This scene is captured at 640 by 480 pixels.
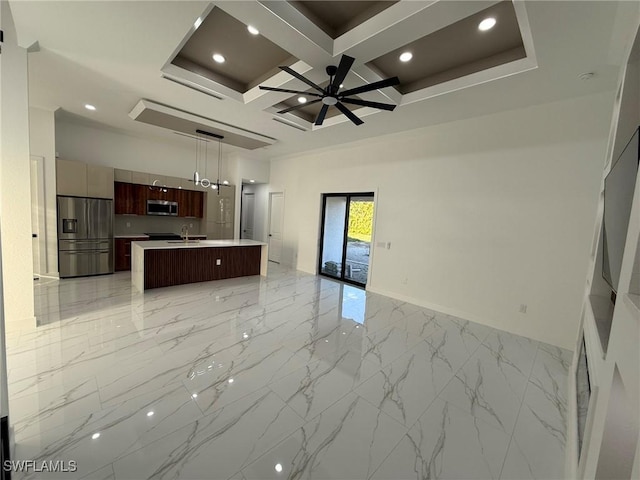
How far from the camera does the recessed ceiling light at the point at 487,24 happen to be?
7.85 ft

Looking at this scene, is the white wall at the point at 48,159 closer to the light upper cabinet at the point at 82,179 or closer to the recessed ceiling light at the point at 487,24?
the light upper cabinet at the point at 82,179

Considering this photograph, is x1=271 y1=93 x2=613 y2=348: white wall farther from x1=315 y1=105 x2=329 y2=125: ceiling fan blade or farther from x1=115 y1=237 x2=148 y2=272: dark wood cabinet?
x1=115 y1=237 x2=148 y2=272: dark wood cabinet

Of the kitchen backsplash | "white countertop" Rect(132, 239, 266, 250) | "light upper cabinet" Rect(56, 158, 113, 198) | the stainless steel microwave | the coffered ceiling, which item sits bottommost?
"white countertop" Rect(132, 239, 266, 250)

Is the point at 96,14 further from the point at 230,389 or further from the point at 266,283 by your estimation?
the point at 266,283

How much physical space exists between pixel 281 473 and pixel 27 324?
337 cm

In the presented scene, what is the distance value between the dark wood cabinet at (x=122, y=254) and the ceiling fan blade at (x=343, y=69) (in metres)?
5.58

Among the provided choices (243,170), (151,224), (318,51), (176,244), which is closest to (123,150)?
(151,224)

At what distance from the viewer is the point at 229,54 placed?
3.14m

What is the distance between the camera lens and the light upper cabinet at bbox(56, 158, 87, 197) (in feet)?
15.9

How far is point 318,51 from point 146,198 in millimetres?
5358

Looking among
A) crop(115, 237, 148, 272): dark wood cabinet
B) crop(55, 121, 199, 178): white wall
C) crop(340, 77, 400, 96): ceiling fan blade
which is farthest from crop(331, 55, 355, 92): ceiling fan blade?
crop(115, 237, 148, 272): dark wood cabinet

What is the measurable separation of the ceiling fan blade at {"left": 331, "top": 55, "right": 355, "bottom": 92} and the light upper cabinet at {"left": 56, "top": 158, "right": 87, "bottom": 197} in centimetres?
524

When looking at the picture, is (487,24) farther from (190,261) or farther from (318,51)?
(190,261)

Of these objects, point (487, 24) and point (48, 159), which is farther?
point (48, 159)
